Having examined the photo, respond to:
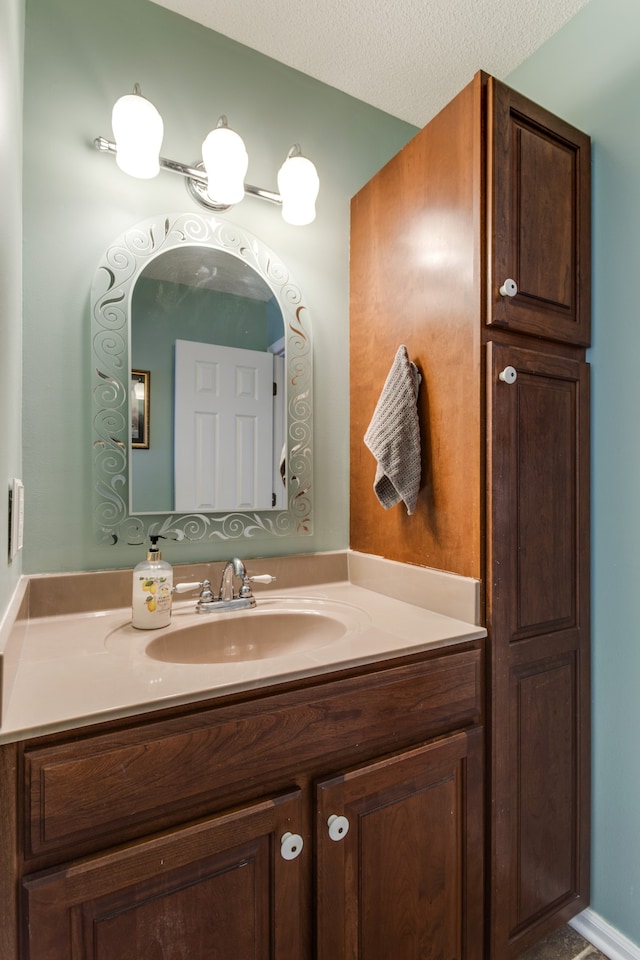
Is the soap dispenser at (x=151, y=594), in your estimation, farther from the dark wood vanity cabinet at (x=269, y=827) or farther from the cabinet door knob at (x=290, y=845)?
the cabinet door knob at (x=290, y=845)

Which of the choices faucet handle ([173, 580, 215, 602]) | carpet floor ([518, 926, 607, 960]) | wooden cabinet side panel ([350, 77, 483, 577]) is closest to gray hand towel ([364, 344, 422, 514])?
wooden cabinet side panel ([350, 77, 483, 577])

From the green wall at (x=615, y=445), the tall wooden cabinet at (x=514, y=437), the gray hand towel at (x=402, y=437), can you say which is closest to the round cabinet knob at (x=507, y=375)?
the tall wooden cabinet at (x=514, y=437)

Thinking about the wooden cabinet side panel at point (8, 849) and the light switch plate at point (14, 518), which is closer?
the wooden cabinet side panel at point (8, 849)

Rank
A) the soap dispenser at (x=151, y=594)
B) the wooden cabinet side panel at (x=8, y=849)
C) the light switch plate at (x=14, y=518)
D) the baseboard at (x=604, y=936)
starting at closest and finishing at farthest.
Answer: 1. the wooden cabinet side panel at (x=8, y=849)
2. the light switch plate at (x=14, y=518)
3. the soap dispenser at (x=151, y=594)
4. the baseboard at (x=604, y=936)

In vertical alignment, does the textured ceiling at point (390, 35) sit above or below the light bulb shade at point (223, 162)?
above

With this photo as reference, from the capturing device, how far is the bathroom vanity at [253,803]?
69 cm

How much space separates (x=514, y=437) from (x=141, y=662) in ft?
3.10

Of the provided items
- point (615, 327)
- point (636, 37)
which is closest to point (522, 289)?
point (615, 327)

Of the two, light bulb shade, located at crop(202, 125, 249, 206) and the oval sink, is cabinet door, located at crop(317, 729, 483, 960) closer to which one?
the oval sink

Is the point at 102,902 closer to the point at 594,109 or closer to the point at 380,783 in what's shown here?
the point at 380,783

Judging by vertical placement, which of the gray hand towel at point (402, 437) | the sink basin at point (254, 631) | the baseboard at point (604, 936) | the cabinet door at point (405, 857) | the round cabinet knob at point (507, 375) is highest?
Answer: the round cabinet knob at point (507, 375)

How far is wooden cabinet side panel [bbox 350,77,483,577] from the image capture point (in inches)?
45.8

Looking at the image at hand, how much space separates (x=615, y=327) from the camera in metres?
1.29

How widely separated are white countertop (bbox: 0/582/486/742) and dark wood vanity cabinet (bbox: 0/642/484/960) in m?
0.03
